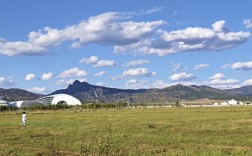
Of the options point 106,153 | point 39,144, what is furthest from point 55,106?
point 106,153

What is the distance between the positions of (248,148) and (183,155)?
5713 millimetres

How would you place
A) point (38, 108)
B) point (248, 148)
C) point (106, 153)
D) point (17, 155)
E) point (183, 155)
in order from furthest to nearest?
point (38, 108), point (248, 148), point (17, 155), point (183, 155), point (106, 153)

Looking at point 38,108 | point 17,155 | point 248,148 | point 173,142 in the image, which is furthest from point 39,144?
point 38,108

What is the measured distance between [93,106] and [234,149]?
160 metres

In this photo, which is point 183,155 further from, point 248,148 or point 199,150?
point 248,148

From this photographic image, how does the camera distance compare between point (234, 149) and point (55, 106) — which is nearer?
point (234, 149)

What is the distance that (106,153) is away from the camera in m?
15.1

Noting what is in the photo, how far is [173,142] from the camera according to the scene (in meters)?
31.6

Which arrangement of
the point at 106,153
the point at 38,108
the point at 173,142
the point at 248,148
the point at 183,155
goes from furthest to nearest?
the point at 38,108, the point at 173,142, the point at 248,148, the point at 183,155, the point at 106,153

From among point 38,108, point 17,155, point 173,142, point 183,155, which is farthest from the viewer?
point 38,108

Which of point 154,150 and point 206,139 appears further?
point 206,139

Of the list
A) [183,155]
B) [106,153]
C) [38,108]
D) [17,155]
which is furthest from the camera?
[38,108]

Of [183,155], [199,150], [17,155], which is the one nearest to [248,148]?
[199,150]

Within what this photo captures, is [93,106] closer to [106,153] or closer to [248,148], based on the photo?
[248,148]
